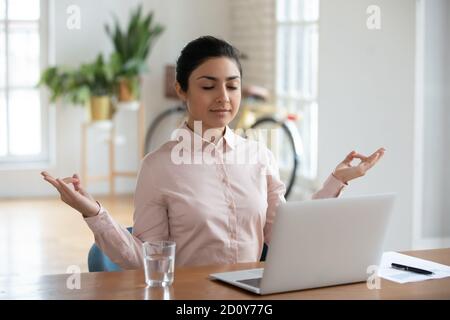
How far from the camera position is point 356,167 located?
2.34m

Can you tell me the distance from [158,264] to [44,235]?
13.8 ft

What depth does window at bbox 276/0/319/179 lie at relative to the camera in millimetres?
6059

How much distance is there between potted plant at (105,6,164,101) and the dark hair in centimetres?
451

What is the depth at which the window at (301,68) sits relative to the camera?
239 inches

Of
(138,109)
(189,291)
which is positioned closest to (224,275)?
(189,291)

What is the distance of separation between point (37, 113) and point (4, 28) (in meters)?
0.79

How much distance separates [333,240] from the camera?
1.94 metres

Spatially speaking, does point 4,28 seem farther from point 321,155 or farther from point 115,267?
point 115,267

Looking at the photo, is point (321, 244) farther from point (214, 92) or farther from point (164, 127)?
point (164, 127)

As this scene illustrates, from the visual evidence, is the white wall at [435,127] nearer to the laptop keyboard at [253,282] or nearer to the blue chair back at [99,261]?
the blue chair back at [99,261]

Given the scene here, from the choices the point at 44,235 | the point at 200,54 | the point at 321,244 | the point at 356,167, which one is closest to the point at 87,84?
the point at 44,235

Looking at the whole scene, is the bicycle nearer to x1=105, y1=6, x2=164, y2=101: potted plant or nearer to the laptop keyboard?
x1=105, y1=6, x2=164, y2=101: potted plant

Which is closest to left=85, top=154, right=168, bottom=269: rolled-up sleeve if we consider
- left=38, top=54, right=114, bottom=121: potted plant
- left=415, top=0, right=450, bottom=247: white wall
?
left=415, top=0, right=450, bottom=247: white wall

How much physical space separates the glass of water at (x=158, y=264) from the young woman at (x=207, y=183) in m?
0.36
